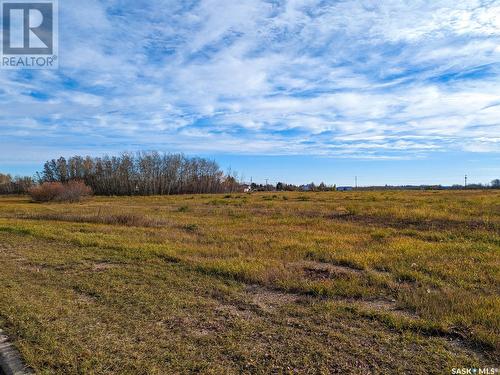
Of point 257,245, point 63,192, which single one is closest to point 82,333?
point 257,245

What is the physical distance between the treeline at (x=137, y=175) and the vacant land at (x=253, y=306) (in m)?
83.4

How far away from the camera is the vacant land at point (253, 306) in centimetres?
381

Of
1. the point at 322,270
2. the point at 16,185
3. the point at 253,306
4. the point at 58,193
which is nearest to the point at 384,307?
the point at 253,306

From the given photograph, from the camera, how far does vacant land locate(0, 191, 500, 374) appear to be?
3.81 m

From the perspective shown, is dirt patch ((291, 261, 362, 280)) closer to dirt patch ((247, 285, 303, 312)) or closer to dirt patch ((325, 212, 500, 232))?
dirt patch ((247, 285, 303, 312))

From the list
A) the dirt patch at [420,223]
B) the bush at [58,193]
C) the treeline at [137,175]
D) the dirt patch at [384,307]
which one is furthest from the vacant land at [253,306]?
the treeline at [137,175]

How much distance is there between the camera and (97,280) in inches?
269

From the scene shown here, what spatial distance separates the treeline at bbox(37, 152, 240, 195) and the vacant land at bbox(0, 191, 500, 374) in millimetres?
83389

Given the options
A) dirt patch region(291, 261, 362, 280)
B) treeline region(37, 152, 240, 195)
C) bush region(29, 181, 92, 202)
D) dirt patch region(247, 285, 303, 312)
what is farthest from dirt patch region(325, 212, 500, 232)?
treeline region(37, 152, 240, 195)

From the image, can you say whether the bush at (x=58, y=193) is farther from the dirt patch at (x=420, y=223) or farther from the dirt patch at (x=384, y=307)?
the dirt patch at (x=384, y=307)

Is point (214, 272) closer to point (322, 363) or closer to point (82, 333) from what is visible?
point (82, 333)

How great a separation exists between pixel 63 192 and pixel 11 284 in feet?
176

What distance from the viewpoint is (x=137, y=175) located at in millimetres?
92125

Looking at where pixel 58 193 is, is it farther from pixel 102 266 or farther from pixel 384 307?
pixel 384 307
